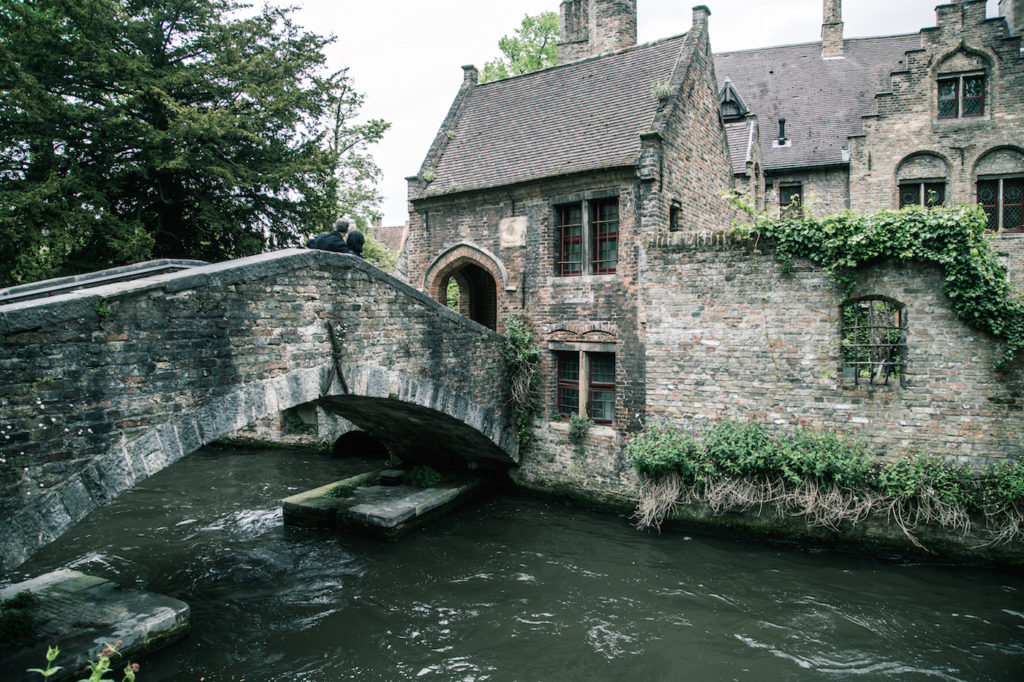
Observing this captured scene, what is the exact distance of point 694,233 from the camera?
10.5m

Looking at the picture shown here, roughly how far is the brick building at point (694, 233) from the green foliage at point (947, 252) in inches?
8.8

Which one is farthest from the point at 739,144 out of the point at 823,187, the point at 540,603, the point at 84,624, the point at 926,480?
the point at 84,624

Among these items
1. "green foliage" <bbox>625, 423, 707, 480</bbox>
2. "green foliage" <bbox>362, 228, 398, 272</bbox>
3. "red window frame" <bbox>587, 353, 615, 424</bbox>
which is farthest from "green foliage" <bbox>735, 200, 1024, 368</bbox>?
"green foliage" <bbox>362, 228, 398, 272</bbox>

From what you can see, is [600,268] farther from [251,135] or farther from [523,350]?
[251,135]

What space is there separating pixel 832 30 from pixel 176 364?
23600mm

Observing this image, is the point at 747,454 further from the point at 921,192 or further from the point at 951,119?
the point at 951,119

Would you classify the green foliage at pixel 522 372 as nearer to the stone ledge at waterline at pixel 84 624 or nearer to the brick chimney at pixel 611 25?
the stone ledge at waterline at pixel 84 624

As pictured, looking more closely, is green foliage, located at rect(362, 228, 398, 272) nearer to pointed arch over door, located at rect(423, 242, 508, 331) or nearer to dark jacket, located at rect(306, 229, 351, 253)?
pointed arch over door, located at rect(423, 242, 508, 331)

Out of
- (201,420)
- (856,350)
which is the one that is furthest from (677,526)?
(201,420)

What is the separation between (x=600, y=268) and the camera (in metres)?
11.9

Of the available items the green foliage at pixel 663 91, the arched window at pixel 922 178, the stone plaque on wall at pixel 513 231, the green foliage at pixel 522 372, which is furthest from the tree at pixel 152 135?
the arched window at pixel 922 178

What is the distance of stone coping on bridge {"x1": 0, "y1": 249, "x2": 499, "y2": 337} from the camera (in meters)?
5.14

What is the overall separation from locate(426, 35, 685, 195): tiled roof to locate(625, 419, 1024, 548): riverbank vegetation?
5.25 metres

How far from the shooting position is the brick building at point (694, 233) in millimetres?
9148
